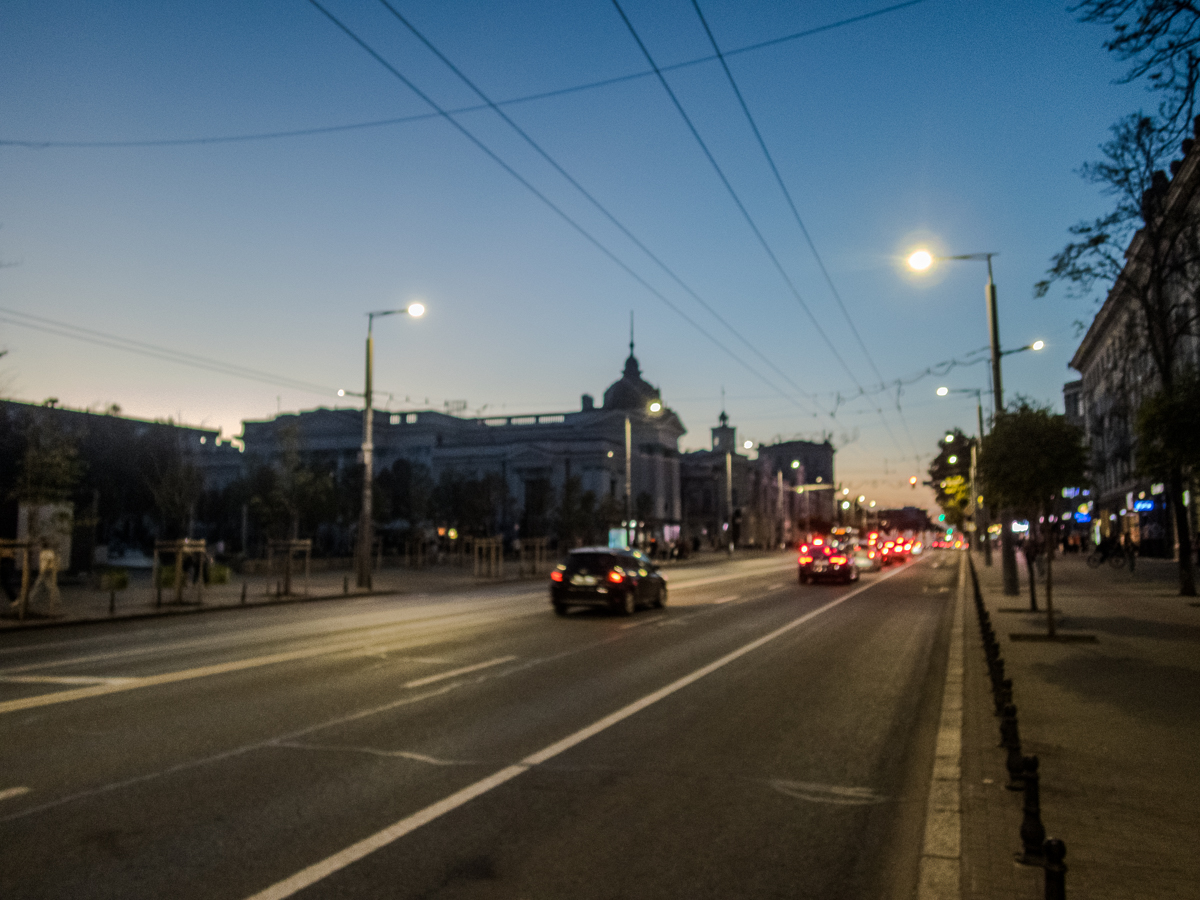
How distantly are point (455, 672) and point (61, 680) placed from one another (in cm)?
443

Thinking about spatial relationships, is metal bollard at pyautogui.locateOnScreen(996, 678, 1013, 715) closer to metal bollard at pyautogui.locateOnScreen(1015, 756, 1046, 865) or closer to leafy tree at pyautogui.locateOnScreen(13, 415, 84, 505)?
metal bollard at pyautogui.locateOnScreen(1015, 756, 1046, 865)

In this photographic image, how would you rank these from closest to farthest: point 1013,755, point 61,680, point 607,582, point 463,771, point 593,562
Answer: point 1013,755
point 463,771
point 61,680
point 607,582
point 593,562

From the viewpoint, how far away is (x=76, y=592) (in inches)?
1140

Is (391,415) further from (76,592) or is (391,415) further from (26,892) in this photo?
(26,892)

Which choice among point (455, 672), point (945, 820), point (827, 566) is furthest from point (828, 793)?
point (827, 566)

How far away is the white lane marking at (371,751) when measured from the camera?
7.25 m

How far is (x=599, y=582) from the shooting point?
2134cm

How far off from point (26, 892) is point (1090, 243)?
76.6 feet

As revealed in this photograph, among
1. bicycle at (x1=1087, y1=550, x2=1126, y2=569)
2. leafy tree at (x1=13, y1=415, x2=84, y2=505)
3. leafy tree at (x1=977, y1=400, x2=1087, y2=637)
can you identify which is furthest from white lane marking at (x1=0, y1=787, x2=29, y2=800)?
bicycle at (x1=1087, y1=550, x2=1126, y2=569)

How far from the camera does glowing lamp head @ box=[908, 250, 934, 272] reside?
21.2m

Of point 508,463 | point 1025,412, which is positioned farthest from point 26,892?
point 508,463

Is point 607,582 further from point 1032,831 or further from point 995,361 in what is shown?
point 1032,831

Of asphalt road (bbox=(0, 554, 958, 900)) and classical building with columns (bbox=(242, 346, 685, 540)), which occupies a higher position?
classical building with columns (bbox=(242, 346, 685, 540))

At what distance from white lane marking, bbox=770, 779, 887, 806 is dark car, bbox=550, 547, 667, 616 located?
14450 mm
